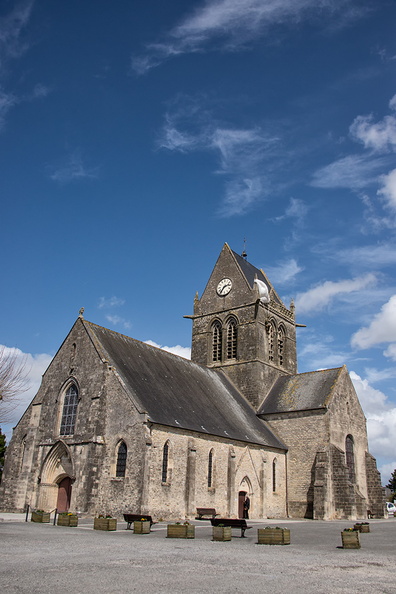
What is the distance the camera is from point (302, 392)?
36656mm

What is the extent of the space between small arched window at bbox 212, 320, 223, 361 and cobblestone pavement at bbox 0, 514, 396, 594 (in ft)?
83.0

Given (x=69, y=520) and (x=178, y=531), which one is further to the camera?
(x=69, y=520)

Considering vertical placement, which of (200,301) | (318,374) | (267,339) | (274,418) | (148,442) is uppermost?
(200,301)

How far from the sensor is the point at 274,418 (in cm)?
3597

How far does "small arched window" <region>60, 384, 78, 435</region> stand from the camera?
26.6 metres

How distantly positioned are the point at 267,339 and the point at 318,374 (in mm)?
5116

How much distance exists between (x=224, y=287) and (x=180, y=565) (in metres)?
33.2

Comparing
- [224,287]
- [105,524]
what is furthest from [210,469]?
[224,287]

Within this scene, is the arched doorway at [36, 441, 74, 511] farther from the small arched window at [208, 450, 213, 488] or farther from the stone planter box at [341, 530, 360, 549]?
the stone planter box at [341, 530, 360, 549]

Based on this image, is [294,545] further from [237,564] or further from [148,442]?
[148,442]

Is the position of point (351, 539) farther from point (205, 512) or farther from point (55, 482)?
point (55, 482)

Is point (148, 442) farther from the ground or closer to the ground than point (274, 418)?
closer to the ground

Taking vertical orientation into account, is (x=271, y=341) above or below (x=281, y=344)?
below

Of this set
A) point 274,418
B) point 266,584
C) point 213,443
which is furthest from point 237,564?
point 274,418
